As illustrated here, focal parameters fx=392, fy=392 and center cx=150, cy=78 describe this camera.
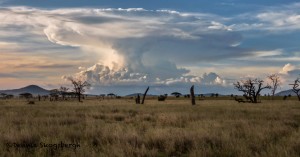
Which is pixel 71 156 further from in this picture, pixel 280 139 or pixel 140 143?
pixel 280 139

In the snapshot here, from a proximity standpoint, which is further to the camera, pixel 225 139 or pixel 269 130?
pixel 269 130

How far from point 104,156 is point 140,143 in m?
2.45

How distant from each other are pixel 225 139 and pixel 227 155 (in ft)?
6.79

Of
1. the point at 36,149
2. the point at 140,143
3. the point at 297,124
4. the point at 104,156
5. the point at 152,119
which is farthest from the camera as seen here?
the point at 152,119

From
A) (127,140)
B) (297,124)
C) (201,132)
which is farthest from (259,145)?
(297,124)

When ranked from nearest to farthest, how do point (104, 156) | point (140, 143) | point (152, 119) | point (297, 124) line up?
point (104, 156) < point (140, 143) < point (297, 124) < point (152, 119)

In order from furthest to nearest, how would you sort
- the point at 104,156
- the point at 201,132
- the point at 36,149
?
1. the point at 201,132
2. the point at 36,149
3. the point at 104,156

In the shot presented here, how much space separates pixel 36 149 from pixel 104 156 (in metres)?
2.67

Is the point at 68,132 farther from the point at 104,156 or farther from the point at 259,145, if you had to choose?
the point at 259,145

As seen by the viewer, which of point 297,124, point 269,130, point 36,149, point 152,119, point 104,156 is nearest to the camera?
point 104,156

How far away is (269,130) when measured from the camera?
1516 cm

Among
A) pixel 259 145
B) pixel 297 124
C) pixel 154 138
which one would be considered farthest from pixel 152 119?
pixel 259 145

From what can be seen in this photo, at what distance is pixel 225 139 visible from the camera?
41.8 ft

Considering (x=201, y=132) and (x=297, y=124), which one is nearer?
(x=201, y=132)
